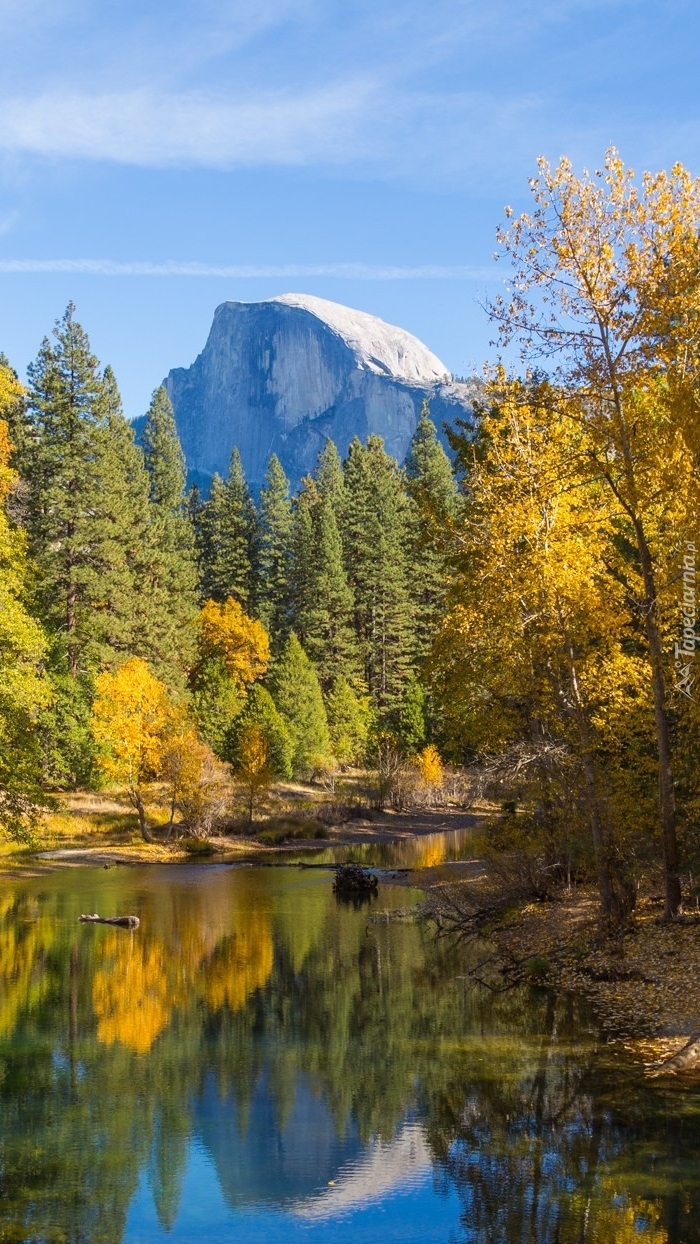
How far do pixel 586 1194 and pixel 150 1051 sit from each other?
7.10 meters

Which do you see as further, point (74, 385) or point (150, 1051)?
point (74, 385)

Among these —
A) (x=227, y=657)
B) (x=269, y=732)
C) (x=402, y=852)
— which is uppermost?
(x=227, y=657)

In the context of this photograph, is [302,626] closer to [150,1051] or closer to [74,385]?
[74,385]

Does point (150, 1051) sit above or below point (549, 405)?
below

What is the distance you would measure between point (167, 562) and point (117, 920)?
128ft

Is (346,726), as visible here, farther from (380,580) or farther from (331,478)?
(331,478)

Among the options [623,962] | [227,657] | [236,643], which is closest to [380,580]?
[236,643]

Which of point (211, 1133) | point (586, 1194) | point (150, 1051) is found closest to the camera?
point (586, 1194)

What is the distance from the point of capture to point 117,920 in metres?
24.8

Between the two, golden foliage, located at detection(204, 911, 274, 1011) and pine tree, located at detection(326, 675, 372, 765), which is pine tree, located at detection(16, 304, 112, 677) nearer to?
pine tree, located at detection(326, 675, 372, 765)

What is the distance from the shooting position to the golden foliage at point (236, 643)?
6244cm

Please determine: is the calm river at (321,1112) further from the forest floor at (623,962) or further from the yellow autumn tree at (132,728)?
the yellow autumn tree at (132,728)

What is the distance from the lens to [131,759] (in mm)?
42562

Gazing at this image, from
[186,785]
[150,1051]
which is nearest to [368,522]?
[186,785]
